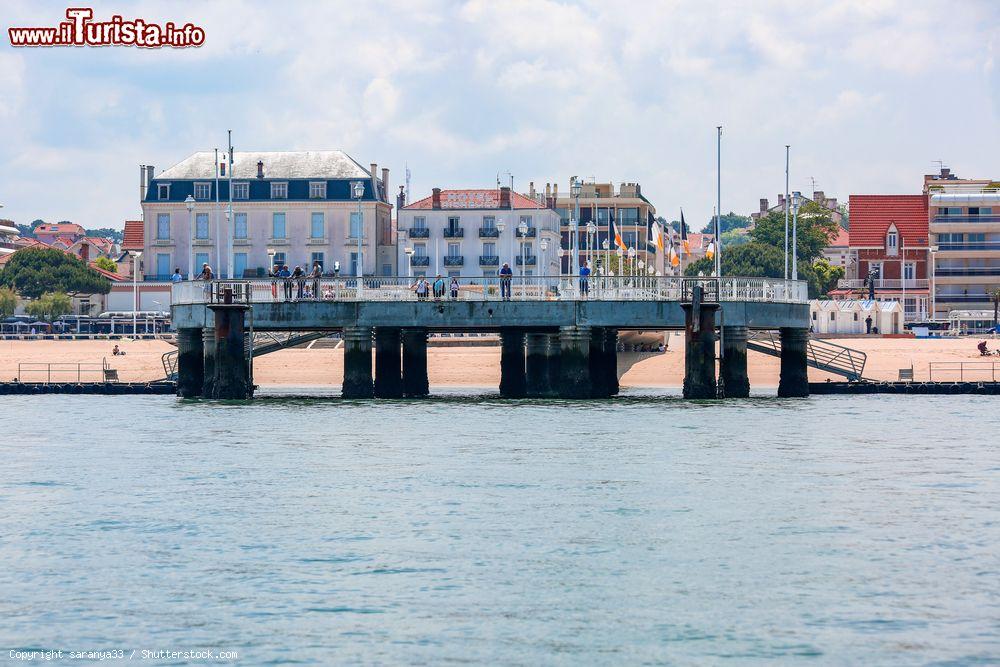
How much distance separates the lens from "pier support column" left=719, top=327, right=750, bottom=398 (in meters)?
71.5

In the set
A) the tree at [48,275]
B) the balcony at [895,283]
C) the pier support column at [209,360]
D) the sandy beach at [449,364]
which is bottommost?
the sandy beach at [449,364]

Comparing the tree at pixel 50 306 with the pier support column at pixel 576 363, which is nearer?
the pier support column at pixel 576 363

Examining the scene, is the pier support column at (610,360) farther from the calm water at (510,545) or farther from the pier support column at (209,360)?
the calm water at (510,545)

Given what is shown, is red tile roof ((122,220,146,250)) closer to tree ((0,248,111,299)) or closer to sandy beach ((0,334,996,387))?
tree ((0,248,111,299))

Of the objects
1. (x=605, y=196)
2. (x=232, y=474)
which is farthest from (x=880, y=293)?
(x=232, y=474)

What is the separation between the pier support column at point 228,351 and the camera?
7238cm

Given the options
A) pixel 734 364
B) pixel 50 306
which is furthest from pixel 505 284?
pixel 50 306

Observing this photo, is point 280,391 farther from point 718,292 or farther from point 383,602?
point 383,602

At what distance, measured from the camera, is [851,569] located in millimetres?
30766

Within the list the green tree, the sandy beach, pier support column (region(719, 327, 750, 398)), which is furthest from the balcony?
pier support column (region(719, 327, 750, 398))

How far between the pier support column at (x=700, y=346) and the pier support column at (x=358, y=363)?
45.0ft

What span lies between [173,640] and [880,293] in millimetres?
147497

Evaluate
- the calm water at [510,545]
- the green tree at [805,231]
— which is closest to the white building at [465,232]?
the green tree at [805,231]

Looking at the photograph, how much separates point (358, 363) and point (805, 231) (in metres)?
121
